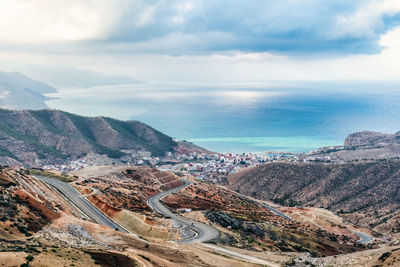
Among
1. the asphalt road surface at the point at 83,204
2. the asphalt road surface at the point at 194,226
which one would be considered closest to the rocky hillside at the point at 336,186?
the asphalt road surface at the point at 194,226

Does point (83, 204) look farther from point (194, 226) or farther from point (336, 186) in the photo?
point (336, 186)

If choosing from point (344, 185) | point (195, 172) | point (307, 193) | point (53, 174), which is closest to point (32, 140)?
point (195, 172)

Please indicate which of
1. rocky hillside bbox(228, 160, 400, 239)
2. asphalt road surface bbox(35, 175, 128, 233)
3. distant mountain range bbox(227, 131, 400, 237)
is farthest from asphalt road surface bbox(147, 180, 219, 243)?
rocky hillside bbox(228, 160, 400, 239)

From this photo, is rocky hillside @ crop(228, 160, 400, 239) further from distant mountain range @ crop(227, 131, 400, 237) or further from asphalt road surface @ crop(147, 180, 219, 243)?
asphalt road surface @ crop(147, 180, 219, 243)

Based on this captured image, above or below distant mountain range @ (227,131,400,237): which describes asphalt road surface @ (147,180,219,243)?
below

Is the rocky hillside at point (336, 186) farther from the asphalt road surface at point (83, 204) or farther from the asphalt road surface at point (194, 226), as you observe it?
the asphalt road surface at point (83, 204)

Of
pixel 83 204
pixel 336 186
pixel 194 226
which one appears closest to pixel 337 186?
pixel 336 186

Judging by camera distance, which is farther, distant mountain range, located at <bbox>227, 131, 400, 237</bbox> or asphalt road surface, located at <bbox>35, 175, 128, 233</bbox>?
distant mountain range, located at <bbox>227, 131, 400, 237</bbox>
